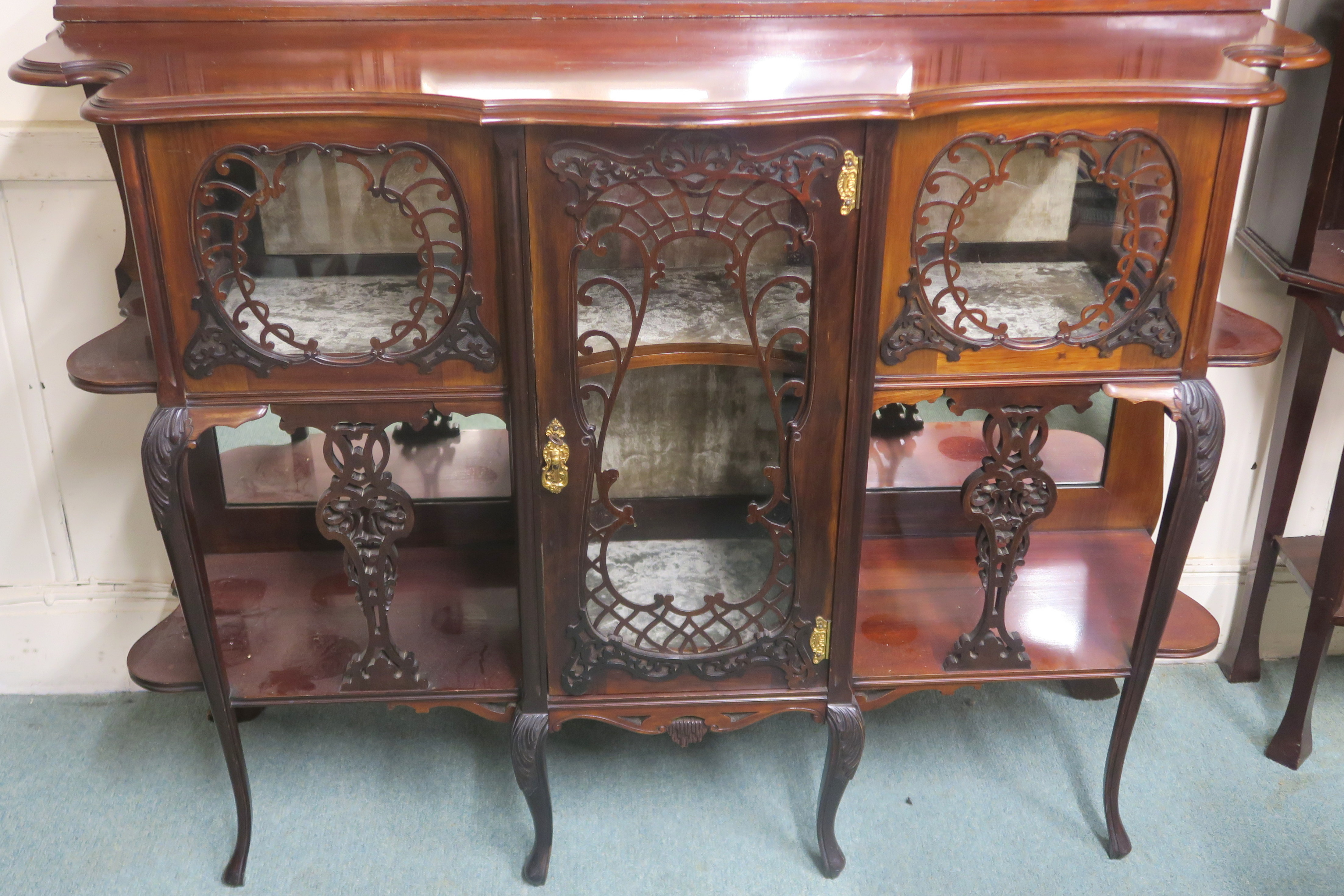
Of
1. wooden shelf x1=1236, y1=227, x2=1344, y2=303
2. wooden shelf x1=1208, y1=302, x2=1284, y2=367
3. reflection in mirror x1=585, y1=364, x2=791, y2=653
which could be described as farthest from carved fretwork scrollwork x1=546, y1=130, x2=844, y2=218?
wooden shelf x1=1236, y1=227, x2=1344, y2=303

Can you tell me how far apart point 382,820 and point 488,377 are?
786 millimetres

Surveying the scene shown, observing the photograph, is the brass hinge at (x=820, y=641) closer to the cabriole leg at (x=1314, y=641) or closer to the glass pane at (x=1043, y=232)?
the glass pane at (x=1043, y=232)

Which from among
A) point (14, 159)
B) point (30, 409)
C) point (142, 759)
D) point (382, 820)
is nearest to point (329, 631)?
point (382, 820)

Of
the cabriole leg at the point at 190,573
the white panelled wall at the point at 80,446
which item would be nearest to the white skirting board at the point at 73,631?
the white panelled wall at the point at 80,446

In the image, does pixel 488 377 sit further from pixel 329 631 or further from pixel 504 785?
pixel 504 785

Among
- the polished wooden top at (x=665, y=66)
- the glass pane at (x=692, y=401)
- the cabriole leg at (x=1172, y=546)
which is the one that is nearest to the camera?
the polished wooden top at (x=665, y=66)

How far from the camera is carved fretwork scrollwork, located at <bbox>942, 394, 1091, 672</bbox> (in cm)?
142

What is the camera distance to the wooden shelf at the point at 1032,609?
1.60 meters

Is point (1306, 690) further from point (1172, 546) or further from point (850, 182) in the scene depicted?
point (850, 182)

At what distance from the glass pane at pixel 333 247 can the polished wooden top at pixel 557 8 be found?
0.64 feet

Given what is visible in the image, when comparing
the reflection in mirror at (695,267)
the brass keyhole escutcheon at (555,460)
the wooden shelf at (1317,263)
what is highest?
the reflection in mirror at (695,267)

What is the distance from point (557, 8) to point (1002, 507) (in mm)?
831

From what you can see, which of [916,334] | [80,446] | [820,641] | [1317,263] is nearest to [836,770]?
[820,641]

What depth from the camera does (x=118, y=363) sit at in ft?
4.60
